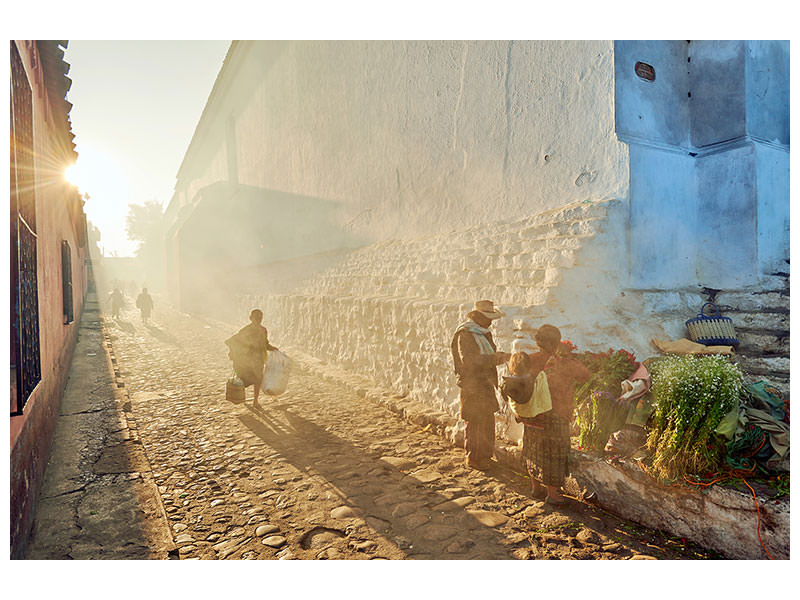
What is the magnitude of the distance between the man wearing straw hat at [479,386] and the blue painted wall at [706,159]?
1.64 m

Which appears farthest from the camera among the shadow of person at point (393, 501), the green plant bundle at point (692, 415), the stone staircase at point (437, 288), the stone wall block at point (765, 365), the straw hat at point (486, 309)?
the stone staircase at point (437, 288)

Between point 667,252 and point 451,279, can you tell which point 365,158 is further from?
point 667,252

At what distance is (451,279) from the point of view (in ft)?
20.4

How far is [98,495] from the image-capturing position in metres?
4.08

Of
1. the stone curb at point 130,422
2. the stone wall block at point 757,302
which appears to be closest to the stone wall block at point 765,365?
the stone wall block at point 757,302

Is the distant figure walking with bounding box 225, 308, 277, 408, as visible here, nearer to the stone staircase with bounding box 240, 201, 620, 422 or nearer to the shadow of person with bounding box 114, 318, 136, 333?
the stone staircase with bounding box 240, 201, 620, 422

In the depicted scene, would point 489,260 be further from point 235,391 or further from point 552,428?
point 235,391

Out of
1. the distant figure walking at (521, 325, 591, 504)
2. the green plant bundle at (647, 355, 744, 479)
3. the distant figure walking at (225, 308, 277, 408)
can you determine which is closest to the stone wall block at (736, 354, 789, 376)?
the green plant bundle at (647, 355, 744, 479)

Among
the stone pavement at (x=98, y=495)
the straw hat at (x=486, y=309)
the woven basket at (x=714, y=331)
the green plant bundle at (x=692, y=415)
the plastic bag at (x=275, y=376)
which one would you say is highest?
the straw hat at (x=486, y=309)

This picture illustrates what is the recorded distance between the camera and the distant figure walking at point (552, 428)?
3.64 metres

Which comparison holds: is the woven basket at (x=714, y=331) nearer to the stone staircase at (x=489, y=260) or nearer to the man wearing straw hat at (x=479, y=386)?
the stone staircase at (x=489, y=260)

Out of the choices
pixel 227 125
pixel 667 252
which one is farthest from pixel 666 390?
pixel 227 125

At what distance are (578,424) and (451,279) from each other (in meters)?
2.67

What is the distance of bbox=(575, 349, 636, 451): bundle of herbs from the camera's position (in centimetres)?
373
